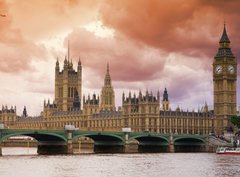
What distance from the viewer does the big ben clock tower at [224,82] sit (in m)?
142

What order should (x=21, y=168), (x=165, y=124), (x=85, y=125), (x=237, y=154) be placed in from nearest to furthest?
(x=21, y=168) → (x=237, y=154) → (x=165, y=124) → (x=85, y=125)

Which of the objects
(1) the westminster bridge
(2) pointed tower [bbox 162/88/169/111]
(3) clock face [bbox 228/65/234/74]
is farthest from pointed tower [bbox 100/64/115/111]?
(1) the westminster bridge

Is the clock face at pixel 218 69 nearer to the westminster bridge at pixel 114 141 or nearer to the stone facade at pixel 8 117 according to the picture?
the westminster bridge at pixel 114 141

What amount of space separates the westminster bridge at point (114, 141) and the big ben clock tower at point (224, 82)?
29.5 metres

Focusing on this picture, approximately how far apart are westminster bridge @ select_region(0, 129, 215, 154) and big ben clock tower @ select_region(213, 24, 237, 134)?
29483 mm

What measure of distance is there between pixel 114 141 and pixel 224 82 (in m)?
44.4

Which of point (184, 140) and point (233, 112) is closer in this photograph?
point (184, 140)

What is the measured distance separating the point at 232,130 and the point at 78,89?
74834mm

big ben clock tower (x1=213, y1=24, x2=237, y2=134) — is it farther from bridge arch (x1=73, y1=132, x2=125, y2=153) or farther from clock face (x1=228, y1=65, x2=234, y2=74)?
bridge arch (x1=73, y1=132, x2=125, y2=153)

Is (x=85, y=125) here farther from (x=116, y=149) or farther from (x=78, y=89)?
(x=116, y=149)

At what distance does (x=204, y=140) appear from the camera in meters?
115

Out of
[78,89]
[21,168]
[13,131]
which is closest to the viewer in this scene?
[21,168]

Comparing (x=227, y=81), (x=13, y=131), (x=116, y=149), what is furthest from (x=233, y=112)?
(x=13, y=131)

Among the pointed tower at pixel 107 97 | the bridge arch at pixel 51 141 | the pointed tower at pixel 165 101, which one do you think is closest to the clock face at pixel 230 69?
the pointed tower at pixel 165 101
